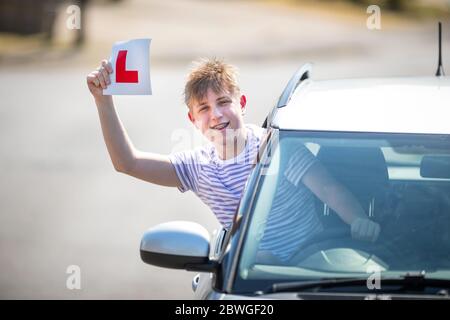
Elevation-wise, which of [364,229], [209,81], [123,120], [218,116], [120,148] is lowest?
[123,120]

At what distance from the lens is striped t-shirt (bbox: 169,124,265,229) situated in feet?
15.0

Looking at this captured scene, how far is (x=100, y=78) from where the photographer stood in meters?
4.46

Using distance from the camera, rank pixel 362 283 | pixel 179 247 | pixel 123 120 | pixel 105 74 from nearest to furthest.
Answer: pixel 362 283 < pixel 179 247 < pixel 105 74 < pixel 123 120

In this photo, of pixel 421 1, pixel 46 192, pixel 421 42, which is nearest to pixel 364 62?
pixel 421 42

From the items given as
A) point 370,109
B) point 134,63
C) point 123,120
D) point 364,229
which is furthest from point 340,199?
point 123,120

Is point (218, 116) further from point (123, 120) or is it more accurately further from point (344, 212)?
point (123, 120)

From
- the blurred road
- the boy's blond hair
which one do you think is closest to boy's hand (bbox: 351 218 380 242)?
the boy's blond hair

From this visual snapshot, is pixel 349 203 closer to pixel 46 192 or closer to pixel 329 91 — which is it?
pixel 329 91

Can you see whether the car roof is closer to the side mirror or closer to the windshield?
the windshield

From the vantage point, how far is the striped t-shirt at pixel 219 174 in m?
4.58

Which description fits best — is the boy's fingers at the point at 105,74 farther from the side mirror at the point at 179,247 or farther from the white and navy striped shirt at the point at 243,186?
the side mirror at the point at 179,247

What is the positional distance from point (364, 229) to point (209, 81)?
3.43ft

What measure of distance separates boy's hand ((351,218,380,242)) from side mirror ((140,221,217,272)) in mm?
566

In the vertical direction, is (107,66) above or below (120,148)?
above
